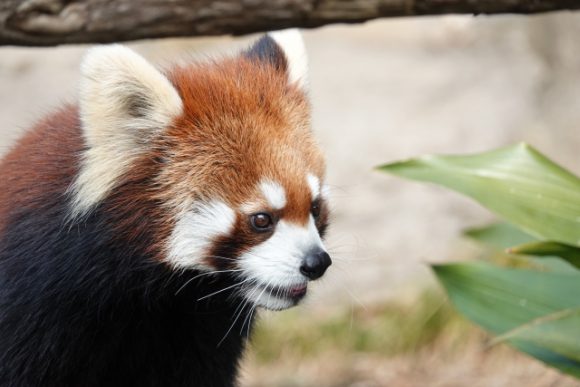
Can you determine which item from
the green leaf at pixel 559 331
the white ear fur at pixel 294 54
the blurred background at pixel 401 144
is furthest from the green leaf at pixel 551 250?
the blurred background at pixel 401 144

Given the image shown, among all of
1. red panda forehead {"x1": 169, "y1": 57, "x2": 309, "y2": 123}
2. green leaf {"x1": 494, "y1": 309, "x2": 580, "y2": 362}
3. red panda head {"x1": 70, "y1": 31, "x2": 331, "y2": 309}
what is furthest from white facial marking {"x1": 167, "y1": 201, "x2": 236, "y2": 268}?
green leaf {"x1": 494, "y1": 309, "x2": 580, "y2": 362}

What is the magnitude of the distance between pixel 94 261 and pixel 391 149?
4.39 metres

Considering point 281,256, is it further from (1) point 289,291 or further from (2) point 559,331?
(2) point 559,331

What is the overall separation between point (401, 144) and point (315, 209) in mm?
4029

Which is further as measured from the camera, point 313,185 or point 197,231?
point 313,185

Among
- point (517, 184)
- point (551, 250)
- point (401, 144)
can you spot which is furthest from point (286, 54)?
point (401, 144)

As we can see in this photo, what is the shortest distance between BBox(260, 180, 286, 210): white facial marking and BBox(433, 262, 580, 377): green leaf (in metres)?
0.80

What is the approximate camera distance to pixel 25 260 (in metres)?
3.41

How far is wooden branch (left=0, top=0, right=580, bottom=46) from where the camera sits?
3480 mm

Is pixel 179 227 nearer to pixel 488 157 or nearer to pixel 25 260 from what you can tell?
pixel 25 260

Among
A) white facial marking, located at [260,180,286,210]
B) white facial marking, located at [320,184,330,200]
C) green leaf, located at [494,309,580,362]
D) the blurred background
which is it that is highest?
white facial marking, located at [260,180,286,210]

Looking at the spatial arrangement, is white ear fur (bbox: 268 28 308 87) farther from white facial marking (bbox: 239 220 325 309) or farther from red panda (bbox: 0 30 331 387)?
white facial marking (bbox: 239 220 325 309)

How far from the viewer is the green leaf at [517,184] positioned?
3.66 meters

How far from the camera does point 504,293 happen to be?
3846mm
